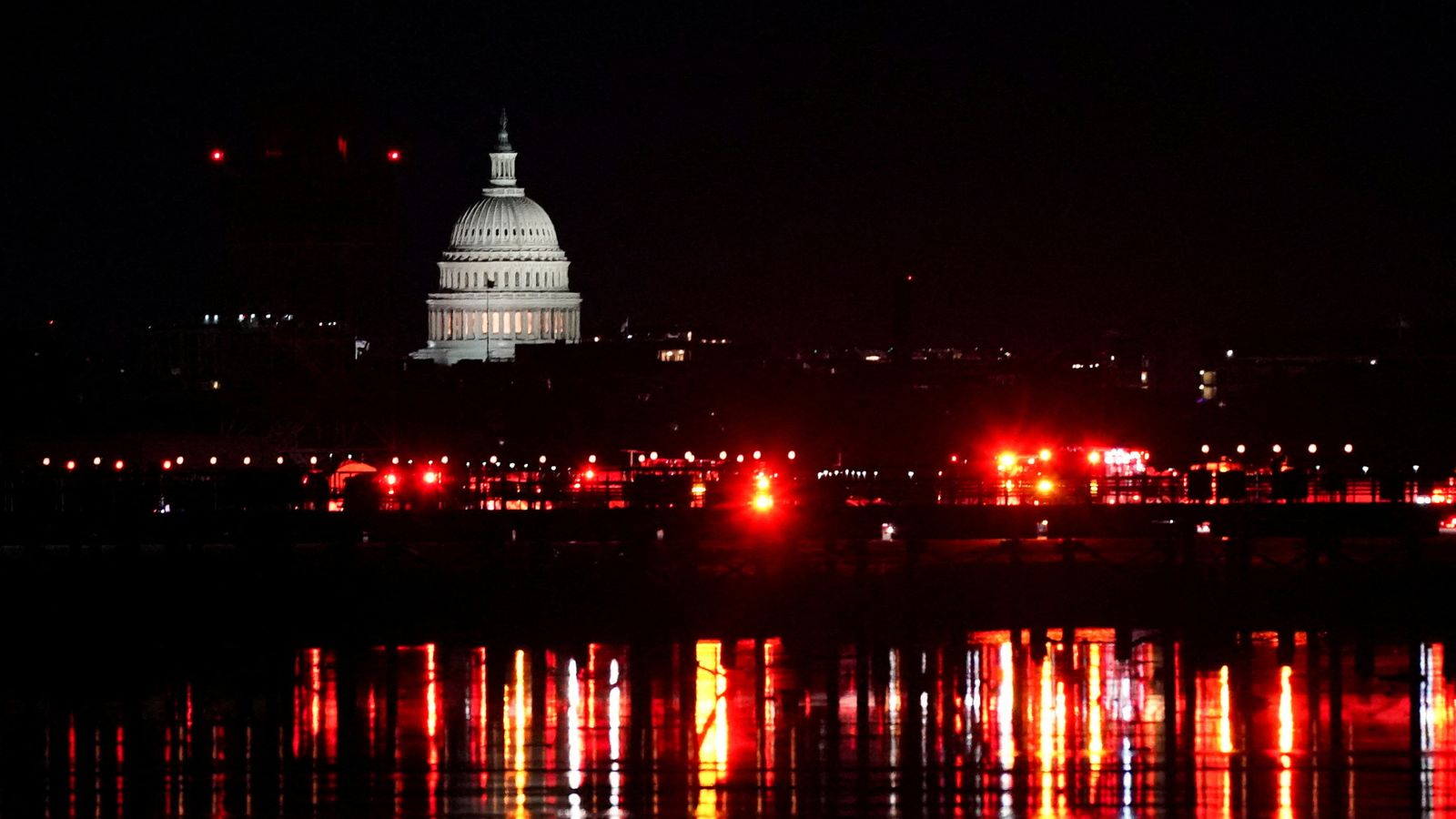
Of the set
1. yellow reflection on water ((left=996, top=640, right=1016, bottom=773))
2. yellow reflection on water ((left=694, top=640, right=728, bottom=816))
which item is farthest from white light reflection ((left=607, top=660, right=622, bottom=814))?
yellow reflection on water ((left=996, top=640, right=1016, bottom=773))

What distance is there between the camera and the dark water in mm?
31594

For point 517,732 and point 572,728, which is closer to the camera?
point 517,732

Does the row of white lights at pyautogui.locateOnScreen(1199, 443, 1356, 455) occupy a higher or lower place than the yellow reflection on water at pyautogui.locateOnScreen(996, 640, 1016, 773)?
higher

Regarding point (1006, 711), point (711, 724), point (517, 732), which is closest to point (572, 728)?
point (517, 732)

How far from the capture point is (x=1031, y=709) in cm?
3725

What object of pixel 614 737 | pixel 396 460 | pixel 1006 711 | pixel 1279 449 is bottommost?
pixel 614 737

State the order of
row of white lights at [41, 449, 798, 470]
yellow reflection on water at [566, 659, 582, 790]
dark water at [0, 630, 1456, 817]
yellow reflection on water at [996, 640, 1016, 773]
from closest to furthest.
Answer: dark water at [0, 630, 1456, 817]
yellow reflection on water at [566, 659, 582, 790]
yellow reflection on water at [996, 640, 1016, 773]
row of white lights at [41, 449, 798, 470]

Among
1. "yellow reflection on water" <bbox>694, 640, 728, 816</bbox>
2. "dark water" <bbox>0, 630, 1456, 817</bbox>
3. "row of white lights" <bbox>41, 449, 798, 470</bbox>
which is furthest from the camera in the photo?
"row of white lights" <bbox>41, 449, 798, 470</bbox>

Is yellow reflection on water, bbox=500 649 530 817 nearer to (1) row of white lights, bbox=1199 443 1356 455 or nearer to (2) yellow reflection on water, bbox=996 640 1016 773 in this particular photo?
(2) yellow reflection on water, bbox=996 640 1016 773

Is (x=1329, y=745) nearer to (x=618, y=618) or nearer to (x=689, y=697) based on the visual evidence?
(x=689, y=697)

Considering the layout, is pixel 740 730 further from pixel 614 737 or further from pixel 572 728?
pixel 572 728

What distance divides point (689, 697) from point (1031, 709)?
14.3ft

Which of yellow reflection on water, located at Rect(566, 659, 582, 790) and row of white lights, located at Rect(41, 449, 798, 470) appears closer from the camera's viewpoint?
yellow reflection on water, located at Rect(566, 659, 582, 790)

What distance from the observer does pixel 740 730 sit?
118 feet
